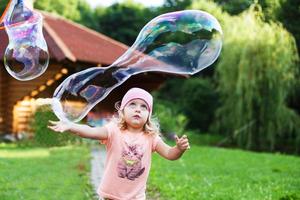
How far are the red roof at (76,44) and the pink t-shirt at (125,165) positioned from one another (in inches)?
513

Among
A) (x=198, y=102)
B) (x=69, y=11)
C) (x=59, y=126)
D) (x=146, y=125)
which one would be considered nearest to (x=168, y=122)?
(x=198, y=102)

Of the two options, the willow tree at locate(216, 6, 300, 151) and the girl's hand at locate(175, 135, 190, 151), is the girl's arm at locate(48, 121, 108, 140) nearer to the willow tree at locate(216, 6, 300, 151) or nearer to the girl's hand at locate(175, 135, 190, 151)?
the girl's hand at locate(175, 135, 190, 151)

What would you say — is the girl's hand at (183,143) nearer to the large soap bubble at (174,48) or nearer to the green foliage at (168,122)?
A: the large soap bubble at (174,48)

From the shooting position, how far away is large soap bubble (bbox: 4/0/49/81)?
5.57 m

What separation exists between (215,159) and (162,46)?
8.77 meters

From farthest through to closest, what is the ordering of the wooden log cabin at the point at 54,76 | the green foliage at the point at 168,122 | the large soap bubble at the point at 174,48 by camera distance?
the green foliage at the point at 168,122, the wooden log cabin at the point at 54,76, the large soap bubble at the point at 174,48

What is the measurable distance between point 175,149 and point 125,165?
37cm

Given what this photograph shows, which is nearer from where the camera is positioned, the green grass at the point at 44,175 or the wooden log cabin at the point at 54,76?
the green grass at the point at 44,175

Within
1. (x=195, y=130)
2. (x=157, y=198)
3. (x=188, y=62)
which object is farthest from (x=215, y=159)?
(x=195, y=130)

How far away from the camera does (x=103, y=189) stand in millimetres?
3926

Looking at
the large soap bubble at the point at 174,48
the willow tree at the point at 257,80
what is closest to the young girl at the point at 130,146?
the large soap bubble at the point at 174,48

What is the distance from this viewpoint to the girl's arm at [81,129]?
12.2ft

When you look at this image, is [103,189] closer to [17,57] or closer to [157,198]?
[17,57]

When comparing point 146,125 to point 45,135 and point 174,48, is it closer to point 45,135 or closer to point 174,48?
point 174,48
